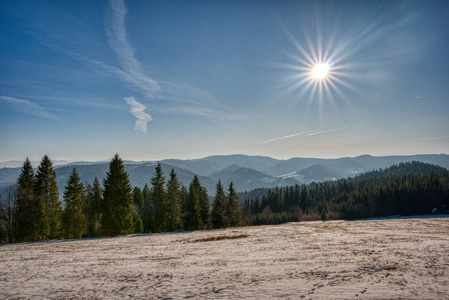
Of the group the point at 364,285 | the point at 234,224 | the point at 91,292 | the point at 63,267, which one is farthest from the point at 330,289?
the point at 234,224

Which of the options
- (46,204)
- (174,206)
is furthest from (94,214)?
(174,206)

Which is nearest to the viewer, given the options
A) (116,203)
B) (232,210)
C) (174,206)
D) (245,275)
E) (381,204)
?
(245,275)

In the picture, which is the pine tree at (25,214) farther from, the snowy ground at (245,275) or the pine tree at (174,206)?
the snowy ground at (245,275)

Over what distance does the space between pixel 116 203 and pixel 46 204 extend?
1194 centimetres

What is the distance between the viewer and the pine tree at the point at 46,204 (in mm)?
38062

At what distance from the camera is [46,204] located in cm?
3888

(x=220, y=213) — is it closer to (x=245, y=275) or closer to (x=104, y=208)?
(x=104, y=208)

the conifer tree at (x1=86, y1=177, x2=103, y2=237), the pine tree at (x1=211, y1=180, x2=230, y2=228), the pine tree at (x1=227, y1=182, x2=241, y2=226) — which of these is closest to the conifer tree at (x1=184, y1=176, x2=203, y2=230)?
the pine tree at (x1=211, y1=180, x2=230, y2=228)

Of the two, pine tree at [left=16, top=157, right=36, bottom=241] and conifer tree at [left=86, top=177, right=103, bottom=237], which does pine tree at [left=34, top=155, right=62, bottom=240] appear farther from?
conifer tree at [left=86, top=177, right=103, bottom=237]

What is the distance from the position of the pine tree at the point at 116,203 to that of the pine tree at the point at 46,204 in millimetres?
9047

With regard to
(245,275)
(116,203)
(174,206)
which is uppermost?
(116,203)

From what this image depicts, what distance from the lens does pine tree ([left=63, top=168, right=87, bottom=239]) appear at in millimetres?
44375

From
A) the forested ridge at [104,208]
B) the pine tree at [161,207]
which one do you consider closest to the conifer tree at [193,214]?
the forested ridge at [104,208]

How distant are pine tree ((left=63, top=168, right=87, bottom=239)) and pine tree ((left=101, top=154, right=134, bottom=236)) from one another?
370 inches
